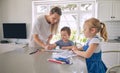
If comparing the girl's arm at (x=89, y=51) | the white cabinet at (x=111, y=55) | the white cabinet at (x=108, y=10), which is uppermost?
the white cabinet at (x=108, y=10)

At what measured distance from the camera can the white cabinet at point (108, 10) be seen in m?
4.87

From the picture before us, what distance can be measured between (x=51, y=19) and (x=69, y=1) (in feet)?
9.19

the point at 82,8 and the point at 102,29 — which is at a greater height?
the point at 82,8

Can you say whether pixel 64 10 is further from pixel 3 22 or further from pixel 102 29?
pixel 102 29

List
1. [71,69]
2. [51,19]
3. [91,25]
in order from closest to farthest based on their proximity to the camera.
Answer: [71,69] < [91,25] < [51,19]

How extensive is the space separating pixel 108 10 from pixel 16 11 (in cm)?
279

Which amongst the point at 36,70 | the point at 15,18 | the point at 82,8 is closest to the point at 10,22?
the point at 15,18

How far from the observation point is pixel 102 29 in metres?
2.19

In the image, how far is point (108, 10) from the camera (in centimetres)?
488

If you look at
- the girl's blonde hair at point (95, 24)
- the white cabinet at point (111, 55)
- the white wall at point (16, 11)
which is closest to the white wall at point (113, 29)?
the white cabinet at point (111, 55)

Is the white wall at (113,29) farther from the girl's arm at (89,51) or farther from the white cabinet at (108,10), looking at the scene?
the girl's arm at (89,51)

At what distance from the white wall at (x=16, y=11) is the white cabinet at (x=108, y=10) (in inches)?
83.5

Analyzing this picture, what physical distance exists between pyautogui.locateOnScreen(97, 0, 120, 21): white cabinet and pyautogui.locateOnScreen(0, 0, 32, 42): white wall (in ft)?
6.96

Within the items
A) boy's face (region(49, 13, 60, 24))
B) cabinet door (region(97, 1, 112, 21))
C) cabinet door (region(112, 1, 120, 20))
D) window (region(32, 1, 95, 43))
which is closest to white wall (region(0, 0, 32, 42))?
window (region(32, 1, 95, 43))
